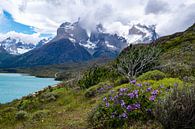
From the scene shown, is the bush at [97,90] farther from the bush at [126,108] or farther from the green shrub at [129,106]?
the bush at [126,108]

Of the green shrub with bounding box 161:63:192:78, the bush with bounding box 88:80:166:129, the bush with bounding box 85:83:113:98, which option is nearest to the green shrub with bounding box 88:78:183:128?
the bush with bounding box 88:80:166:129

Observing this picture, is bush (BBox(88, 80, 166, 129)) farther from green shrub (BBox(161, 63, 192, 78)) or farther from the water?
the water

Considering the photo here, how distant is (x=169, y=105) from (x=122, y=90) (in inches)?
103

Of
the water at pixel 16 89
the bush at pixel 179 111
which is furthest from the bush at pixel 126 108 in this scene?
the water at pixel 16 89

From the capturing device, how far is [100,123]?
9430 millimetres

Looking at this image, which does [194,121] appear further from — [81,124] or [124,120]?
[81,124]

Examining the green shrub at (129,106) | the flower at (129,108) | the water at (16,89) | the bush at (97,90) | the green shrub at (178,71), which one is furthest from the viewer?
the water at (16,89)

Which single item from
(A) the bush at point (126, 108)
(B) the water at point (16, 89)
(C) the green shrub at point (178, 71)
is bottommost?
(B) the water at point (16, 89)

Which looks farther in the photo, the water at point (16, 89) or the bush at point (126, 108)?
the water at point (16, 89)

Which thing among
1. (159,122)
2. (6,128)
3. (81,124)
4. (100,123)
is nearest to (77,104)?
(6,128)

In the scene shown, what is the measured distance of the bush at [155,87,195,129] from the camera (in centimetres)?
719

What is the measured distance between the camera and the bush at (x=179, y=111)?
7191 mm

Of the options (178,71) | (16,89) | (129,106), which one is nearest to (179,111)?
(129,106)

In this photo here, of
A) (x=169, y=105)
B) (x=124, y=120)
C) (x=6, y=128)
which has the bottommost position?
(x=6, y=128)
